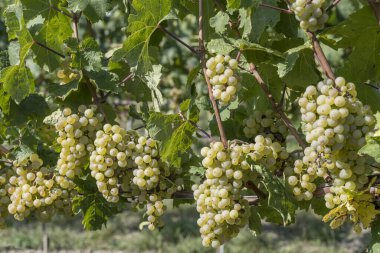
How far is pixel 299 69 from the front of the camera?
1.80 metres

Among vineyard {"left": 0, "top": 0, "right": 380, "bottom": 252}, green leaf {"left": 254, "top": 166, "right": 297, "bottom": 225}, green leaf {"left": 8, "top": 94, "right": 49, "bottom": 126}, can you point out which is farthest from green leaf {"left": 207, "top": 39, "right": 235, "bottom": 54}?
green leaf {"left": 8, "top": 94, "right": 49, "bottom": 126}

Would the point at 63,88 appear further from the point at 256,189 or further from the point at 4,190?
the point at 256,189

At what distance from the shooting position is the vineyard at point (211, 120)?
1548mm

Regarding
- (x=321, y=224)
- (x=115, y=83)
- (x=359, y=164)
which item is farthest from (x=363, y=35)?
(x=321, y=224)

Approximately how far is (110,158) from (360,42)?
0.79 meters

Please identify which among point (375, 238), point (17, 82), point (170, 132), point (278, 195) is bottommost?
point (375, 238)

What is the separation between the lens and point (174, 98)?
6.01m

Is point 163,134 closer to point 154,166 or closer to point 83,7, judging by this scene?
point 154,166

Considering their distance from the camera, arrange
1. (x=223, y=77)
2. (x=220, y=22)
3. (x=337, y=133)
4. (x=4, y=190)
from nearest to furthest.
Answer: (x=337, y=133) < (x=223, y=77) < (x=220, y=22) < (x=4, y=190)

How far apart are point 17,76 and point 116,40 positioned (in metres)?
5.20

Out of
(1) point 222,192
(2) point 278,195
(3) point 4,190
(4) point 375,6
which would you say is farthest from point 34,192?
(4) point 375,6

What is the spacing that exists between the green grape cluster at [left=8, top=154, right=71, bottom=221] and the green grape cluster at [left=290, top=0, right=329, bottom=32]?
3.29ft

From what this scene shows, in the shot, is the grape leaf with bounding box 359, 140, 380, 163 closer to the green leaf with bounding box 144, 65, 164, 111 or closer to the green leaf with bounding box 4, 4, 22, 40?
the green leaf with bounding box 144, 65, 164, 111

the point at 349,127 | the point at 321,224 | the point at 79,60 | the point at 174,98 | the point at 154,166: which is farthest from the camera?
the point at 321,224
